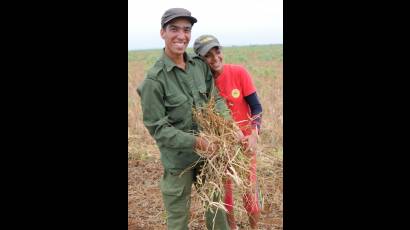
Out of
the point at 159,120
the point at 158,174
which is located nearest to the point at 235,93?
the point at 159,120

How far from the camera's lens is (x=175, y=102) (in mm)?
2207

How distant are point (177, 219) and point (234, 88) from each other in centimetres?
84

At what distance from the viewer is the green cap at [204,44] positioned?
2.31 m

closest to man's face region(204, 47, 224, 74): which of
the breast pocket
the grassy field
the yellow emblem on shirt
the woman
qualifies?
the woman

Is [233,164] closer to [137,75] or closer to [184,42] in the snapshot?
[184,42]

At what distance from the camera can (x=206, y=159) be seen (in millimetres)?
2291

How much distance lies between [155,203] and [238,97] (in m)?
1.75

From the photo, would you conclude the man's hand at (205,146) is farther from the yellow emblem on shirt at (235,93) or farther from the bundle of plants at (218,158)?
the yellow emblem on shirt at (235,93)

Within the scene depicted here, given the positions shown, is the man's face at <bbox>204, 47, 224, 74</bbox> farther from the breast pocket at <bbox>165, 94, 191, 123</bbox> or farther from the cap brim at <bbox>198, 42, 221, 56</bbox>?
the breast pocket at <bbox>165, 94, 191, 123</bbox>

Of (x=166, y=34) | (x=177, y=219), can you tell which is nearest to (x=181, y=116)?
(x=166, y=34)

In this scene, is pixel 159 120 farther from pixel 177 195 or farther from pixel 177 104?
pixel 177 195

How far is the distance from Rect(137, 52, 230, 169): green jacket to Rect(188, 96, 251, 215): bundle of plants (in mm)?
55

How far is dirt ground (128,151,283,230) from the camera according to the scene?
124 inches

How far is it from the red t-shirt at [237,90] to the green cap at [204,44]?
7.9 inches
